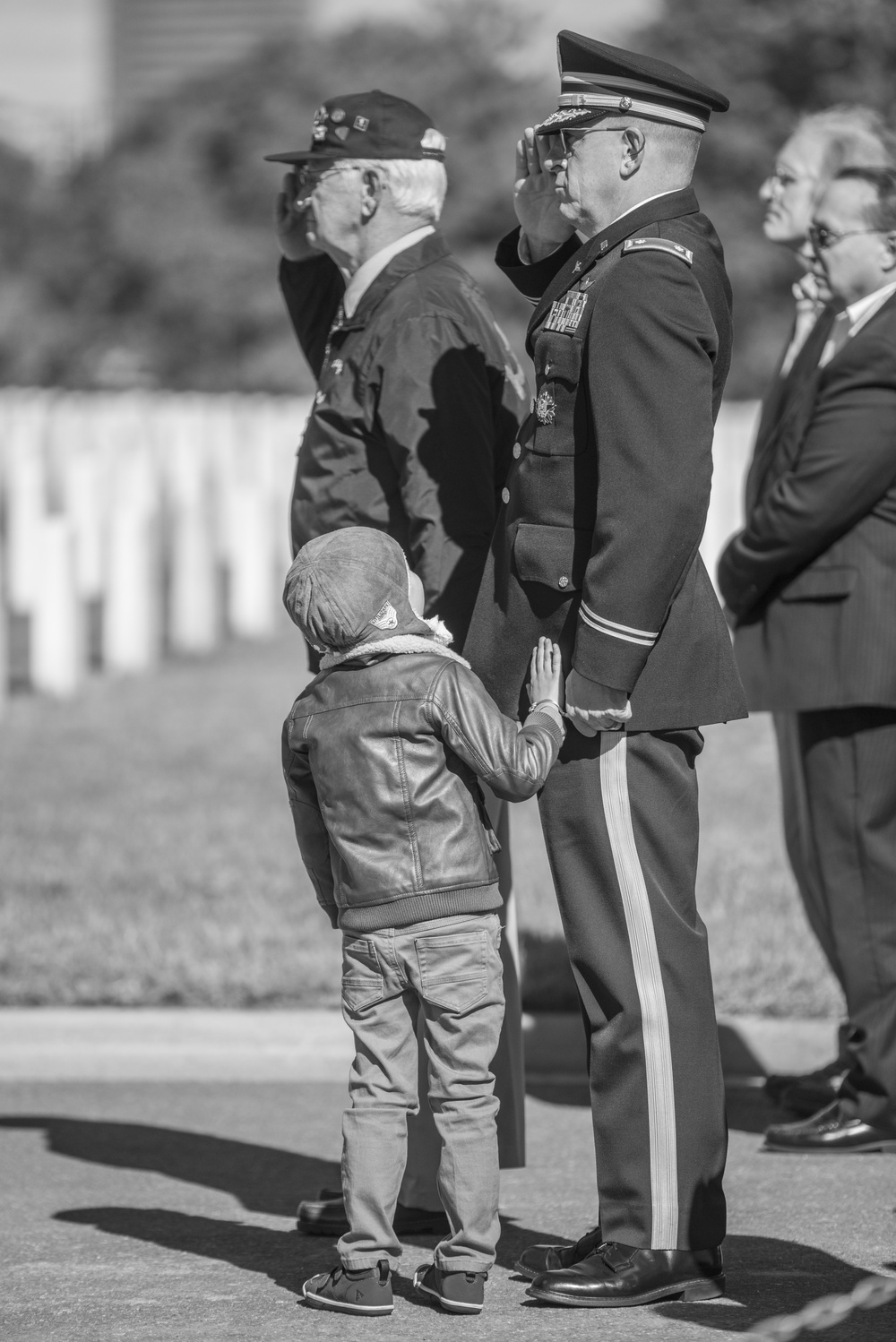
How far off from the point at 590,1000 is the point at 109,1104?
6.93 ft

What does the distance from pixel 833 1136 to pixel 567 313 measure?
2131 millimetres

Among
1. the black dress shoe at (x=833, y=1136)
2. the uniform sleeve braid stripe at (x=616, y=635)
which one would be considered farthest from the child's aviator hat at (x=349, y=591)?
the black dress shoe at (x=833, y=1136)

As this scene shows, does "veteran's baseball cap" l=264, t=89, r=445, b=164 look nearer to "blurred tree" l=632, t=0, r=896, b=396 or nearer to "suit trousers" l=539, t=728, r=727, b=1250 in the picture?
"suit trousers" l=539, t=728, r=727, b=1250

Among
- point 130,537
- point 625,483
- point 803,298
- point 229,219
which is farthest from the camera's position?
point 229,219

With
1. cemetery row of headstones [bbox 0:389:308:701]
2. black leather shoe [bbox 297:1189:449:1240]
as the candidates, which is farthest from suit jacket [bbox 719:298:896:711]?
cemetery row of headstones [bbox 0:389:308:701]

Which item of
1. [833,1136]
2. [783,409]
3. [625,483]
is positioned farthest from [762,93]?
[625,483]

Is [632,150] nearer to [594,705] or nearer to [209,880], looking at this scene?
[594,705]

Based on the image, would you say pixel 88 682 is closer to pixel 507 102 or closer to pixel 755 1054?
pixel 755 1054

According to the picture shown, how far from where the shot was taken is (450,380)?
3.83 metres

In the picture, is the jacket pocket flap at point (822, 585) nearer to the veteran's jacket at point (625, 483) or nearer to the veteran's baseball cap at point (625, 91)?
the veteran's jacket at point (625, 483)

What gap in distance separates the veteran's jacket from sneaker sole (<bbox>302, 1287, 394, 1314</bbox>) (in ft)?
3.50

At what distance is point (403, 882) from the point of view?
3.26 m

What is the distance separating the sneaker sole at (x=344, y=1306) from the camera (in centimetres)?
328

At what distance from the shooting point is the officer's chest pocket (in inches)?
130
